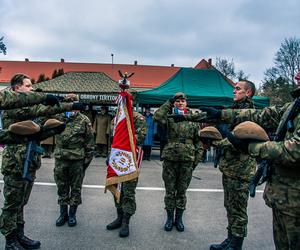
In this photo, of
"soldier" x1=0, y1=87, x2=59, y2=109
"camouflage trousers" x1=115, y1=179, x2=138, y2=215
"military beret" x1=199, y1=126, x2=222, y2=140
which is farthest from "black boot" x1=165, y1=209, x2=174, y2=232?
"soldier" x1=0, y1=87, x2=59, y2=109

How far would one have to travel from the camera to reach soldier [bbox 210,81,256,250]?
360cm

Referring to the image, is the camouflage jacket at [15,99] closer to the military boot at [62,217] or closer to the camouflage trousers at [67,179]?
the camouflage trousers at [67,179]

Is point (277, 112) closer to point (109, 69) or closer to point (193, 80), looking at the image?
point (193, 80)

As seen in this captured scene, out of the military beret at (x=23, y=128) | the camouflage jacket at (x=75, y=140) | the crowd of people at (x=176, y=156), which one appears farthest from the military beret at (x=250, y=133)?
the camouflage jacket at (x=75, y=140)

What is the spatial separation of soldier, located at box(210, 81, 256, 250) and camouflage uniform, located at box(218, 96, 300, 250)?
118 cm

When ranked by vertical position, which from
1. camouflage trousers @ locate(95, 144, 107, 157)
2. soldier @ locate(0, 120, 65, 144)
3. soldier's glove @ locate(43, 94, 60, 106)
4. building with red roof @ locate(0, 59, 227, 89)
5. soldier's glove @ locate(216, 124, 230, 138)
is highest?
building with red roof @ locate(0, 59, 227, 89)

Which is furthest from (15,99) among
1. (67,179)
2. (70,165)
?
(67,179)

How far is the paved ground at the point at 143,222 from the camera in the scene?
389 centimetres

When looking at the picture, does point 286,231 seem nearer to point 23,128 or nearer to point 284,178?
point 284,178

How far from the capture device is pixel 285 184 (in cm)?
224

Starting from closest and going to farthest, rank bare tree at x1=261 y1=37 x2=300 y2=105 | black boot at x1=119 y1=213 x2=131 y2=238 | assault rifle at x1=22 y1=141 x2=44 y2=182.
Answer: assault rifle at x1=22 y1=141 x2=44 y2=182 < black boot at x1=119 y1=213 x2=131 y2=238 < bare tree at x1=261 y1=37 x2=300 y2=105

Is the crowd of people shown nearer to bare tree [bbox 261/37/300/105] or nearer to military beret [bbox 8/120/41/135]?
military beret [bbox 8/120/41/135]

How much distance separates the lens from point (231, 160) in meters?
3.70

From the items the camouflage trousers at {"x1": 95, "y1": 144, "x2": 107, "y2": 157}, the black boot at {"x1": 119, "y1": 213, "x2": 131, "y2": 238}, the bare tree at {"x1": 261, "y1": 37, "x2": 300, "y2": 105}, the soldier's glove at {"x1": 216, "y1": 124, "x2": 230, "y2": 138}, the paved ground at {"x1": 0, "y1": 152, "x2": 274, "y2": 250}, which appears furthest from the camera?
the bare tree at {"x1": 261, "y1": 37, "x2": 300, "y2": 105}
